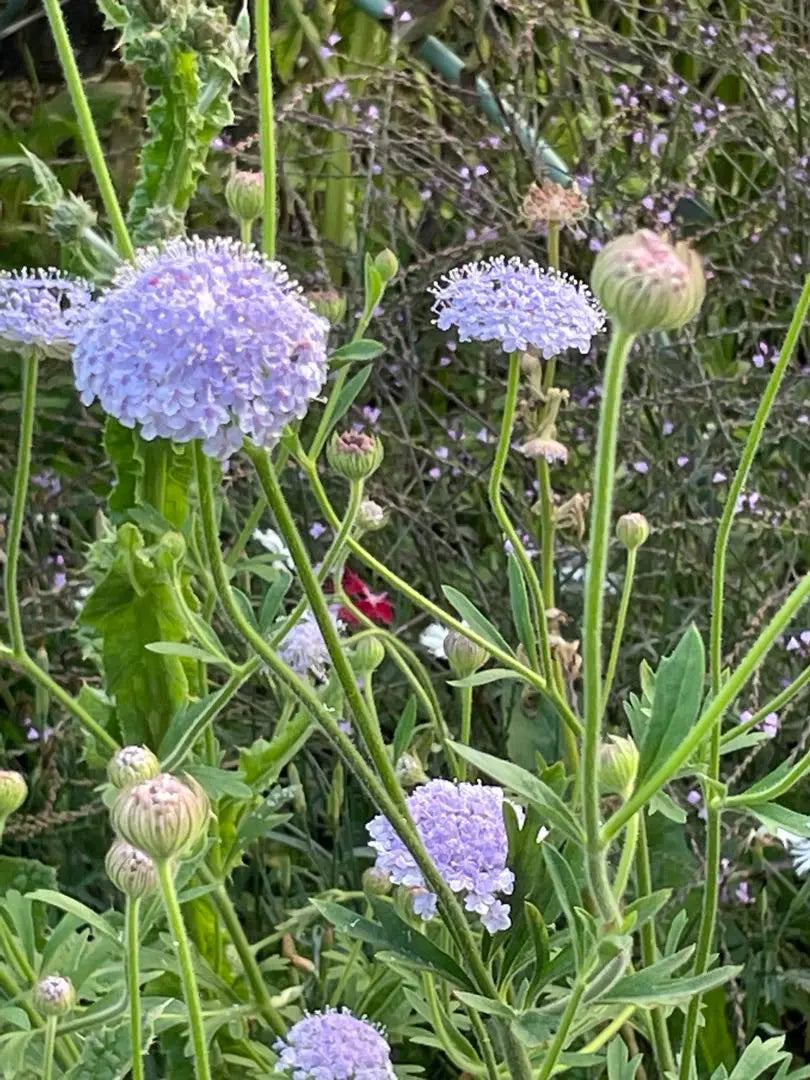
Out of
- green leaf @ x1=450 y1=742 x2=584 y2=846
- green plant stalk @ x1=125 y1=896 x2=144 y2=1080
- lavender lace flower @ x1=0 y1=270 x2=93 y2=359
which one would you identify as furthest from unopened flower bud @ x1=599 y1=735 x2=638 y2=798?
lavender lace flower @ x1=0 y1=270 x2=93 y2=359

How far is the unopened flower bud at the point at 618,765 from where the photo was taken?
423 millimetres

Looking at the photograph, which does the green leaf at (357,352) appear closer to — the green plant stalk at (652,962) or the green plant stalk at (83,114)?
the green plant stalk at (83,114)

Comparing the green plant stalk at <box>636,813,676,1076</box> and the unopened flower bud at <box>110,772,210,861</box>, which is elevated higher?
the unopened flower bud at <box>110,772,210,861</box>

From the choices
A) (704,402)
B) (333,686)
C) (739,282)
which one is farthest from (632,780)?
(739,282)

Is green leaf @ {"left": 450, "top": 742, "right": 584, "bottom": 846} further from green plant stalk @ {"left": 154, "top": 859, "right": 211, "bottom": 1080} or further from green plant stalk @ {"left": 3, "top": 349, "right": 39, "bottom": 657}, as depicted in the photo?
green plant stalk @ {"left": 3, "top": 349, "right": 39, "bottom": 657}

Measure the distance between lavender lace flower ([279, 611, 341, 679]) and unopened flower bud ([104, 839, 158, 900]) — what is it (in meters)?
0.27

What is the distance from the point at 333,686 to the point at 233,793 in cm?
11

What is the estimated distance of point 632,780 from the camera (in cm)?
43

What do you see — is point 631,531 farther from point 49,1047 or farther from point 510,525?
point 49,1047

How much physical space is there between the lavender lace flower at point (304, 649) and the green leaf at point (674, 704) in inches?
13.6

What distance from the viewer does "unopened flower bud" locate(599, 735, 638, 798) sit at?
0.42m

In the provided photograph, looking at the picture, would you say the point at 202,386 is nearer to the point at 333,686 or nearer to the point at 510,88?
the point at 333,686

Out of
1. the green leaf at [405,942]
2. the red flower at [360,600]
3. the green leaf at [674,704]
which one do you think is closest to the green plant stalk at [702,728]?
the green leaf at [674,704]

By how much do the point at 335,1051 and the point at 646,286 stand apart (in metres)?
0.34
